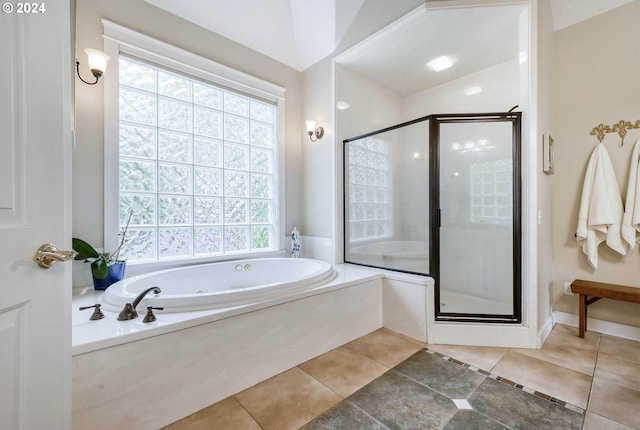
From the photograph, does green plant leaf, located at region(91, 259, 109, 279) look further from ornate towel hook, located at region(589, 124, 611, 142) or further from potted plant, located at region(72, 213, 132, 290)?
ornate towel hook, located at region(589, 124, 611, 142)

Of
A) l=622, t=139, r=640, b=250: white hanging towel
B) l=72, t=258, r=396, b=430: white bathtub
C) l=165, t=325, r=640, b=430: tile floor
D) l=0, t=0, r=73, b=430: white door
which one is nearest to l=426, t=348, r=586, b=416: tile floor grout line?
l=165, t=325, r=640, b=430: tile floor

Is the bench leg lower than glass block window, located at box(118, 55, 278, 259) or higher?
lower

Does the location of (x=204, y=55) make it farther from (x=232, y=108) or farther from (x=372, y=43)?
(x=372, y=43)

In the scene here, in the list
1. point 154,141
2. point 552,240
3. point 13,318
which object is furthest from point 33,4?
point 552,240

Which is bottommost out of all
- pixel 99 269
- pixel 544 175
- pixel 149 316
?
pixel 149 316

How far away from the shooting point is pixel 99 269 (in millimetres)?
1873

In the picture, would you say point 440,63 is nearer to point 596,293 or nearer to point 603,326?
point 596,293

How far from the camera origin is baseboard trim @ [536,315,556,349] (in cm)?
203

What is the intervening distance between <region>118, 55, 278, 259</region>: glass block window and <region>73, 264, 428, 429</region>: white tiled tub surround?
792mm

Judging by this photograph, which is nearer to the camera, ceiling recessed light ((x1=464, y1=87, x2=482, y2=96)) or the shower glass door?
the shower glass door

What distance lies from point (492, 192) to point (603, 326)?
58.4 inches

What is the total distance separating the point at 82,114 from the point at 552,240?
406 cm

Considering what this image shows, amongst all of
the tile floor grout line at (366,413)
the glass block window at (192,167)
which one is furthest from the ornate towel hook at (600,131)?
the glass block window at (192,167)

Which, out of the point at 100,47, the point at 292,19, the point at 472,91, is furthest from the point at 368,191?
the point at 100,47
